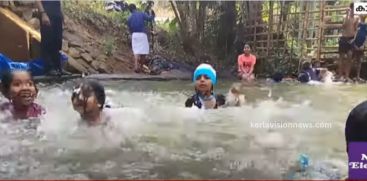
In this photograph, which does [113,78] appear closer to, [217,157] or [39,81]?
[39,81]

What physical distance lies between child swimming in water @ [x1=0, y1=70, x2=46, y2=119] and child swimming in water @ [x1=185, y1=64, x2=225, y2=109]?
33 cm

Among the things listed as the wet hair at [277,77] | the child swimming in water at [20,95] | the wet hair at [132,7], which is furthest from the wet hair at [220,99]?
the child swimming in water at [20,95]

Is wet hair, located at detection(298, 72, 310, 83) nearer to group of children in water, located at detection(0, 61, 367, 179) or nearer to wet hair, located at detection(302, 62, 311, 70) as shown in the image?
wet hair, located at detection(302, 62, 311, 70)

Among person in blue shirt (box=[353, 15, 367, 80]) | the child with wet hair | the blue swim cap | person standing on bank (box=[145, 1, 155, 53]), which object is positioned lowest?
the child with wet hair

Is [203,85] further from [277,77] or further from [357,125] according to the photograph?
[357,125]

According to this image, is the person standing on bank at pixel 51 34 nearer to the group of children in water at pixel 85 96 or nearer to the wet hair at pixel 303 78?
the group of children in water at pixel 85 96

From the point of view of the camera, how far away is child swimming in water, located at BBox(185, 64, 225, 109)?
4.97ft

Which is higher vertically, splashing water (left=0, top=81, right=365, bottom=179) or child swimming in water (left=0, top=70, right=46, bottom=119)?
child swimming in water (left=0, top=70, right=46, bottom=119)

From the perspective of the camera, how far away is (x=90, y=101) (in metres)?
1.43

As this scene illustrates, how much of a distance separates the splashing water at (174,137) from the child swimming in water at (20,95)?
0.07 ft

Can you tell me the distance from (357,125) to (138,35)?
522 mm

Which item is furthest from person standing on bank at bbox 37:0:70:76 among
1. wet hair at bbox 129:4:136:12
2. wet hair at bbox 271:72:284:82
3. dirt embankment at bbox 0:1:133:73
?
wet hair at bbox 271:72:284:82

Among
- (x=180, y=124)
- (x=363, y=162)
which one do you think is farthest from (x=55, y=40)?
(x=363, y=162)

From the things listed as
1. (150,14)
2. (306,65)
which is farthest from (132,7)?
(306,65)
